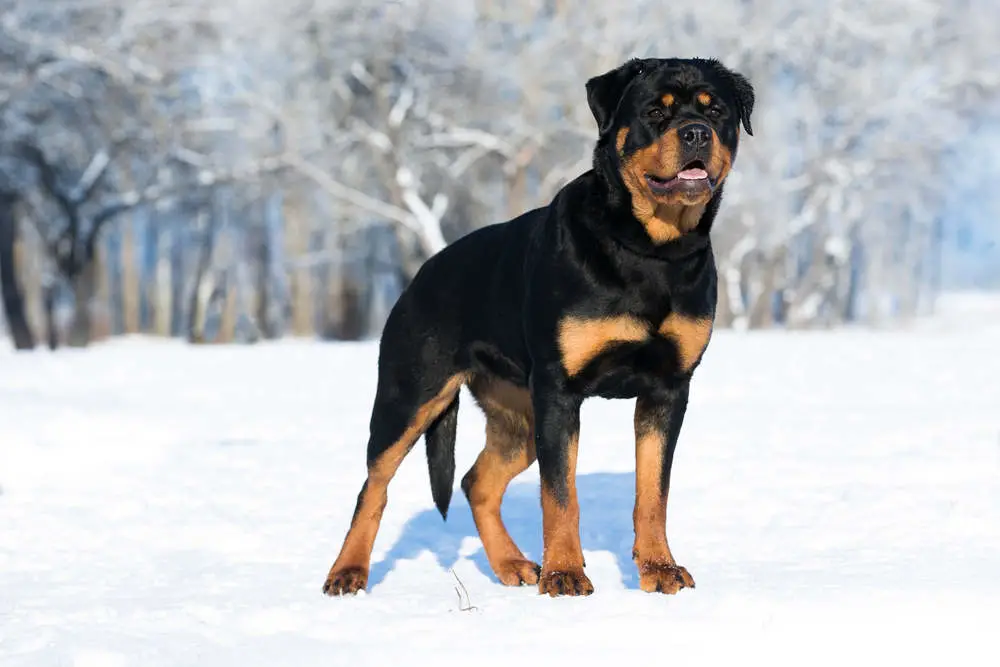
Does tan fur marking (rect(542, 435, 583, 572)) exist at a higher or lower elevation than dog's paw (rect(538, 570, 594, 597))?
higher

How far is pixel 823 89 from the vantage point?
3089cm

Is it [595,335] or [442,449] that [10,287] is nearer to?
[442,449]

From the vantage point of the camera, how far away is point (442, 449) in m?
5.48

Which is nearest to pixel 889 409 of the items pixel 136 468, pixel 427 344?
pixel 136 468

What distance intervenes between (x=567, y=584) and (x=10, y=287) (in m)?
26.0

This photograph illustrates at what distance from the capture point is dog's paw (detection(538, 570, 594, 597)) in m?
4.46

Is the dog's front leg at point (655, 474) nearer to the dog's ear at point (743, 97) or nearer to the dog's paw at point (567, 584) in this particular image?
the dog's paw at point (567, 584)

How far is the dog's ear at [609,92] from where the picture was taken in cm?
463

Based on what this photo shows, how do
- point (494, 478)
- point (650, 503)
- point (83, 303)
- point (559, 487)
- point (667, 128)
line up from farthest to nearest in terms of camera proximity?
point (83, 303)
point (494, 478)
point (650, 503)
point (559, 487)
point (667, 128)

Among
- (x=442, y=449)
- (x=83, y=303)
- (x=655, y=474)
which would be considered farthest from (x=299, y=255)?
(x=655, y=474)

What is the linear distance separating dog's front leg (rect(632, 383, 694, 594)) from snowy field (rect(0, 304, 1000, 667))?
176 millimetres

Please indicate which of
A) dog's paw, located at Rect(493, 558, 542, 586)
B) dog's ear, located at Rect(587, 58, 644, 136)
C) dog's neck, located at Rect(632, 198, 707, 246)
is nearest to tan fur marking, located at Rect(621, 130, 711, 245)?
dog's neck, located at Rect(632, 198, 707, 246)

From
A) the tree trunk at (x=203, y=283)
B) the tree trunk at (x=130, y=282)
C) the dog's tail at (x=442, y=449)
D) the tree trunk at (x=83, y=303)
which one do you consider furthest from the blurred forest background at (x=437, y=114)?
the dog's tail at (x=442, y=449)

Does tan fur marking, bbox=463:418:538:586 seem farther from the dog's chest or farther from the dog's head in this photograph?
the dog's head
